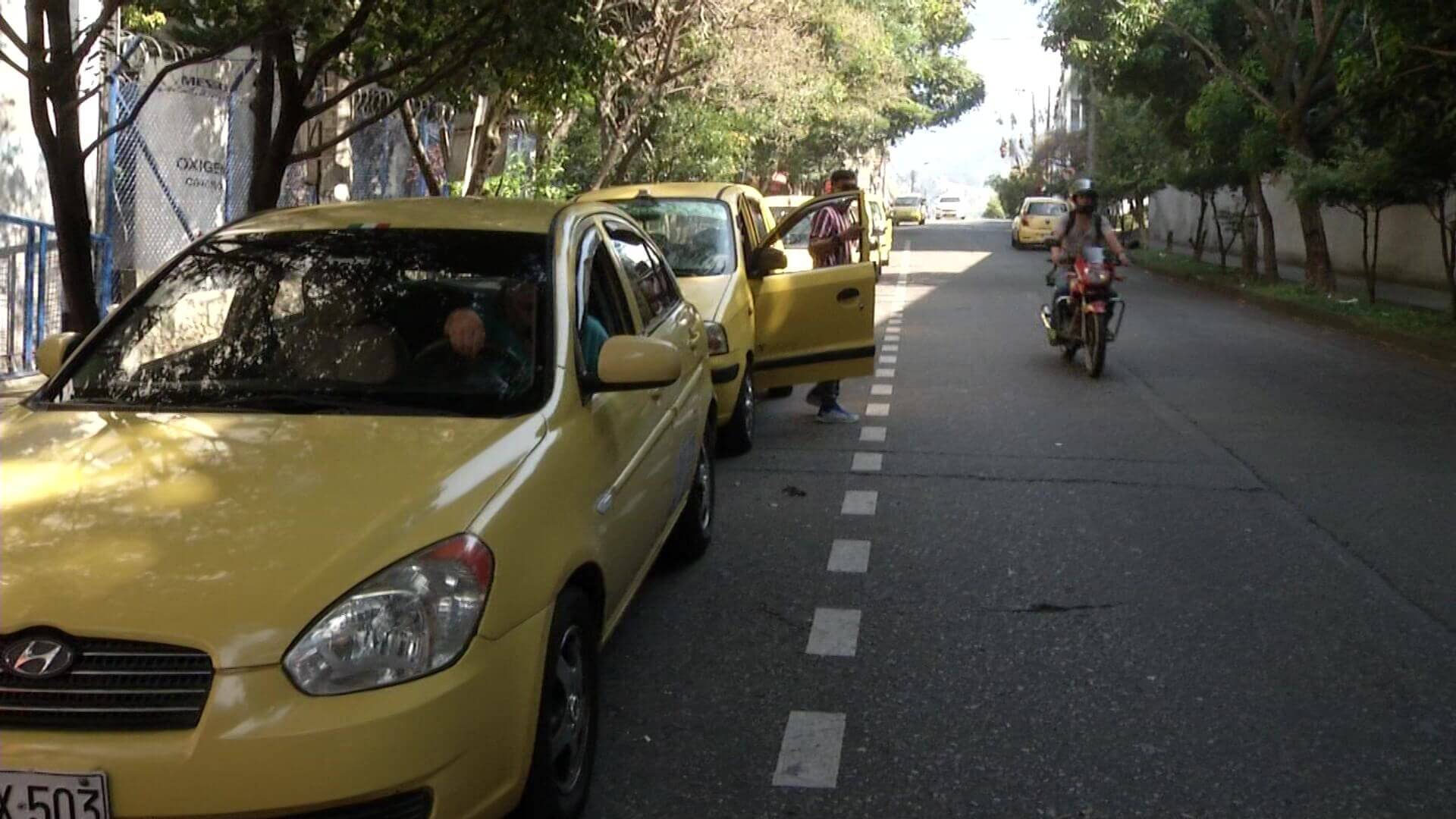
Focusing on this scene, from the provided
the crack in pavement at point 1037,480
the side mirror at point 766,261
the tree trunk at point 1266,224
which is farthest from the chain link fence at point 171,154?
the tree trunk at point 1266,224

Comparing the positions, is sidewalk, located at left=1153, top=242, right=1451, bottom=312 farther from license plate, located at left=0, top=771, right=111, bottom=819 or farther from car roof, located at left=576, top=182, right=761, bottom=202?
license plate, located at left=0, top=771, right=111, bottom=819

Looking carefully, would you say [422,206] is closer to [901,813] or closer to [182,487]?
[182,487]

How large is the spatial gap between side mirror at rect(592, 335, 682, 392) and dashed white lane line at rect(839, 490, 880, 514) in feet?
11.6

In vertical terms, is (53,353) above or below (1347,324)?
above

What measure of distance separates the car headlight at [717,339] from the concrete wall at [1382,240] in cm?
1759

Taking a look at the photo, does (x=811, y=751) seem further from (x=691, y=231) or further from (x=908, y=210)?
(x=908, y=210)

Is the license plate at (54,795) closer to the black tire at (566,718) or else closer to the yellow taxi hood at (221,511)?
the yellow taxi hood at (221,511)

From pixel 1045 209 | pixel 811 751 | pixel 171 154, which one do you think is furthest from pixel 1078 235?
pixel 1045 209

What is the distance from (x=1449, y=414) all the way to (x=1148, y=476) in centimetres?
404

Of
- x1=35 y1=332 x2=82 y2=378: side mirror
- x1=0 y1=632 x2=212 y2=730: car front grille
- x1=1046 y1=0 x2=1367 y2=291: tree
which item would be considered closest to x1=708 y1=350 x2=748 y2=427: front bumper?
x1=35 y1=332 x2=82 y2=378: side mirror

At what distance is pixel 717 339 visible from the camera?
8.77 metres

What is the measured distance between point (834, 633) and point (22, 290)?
8.55 meters

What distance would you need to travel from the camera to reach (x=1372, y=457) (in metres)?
9.57

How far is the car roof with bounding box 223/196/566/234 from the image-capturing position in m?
5.15
